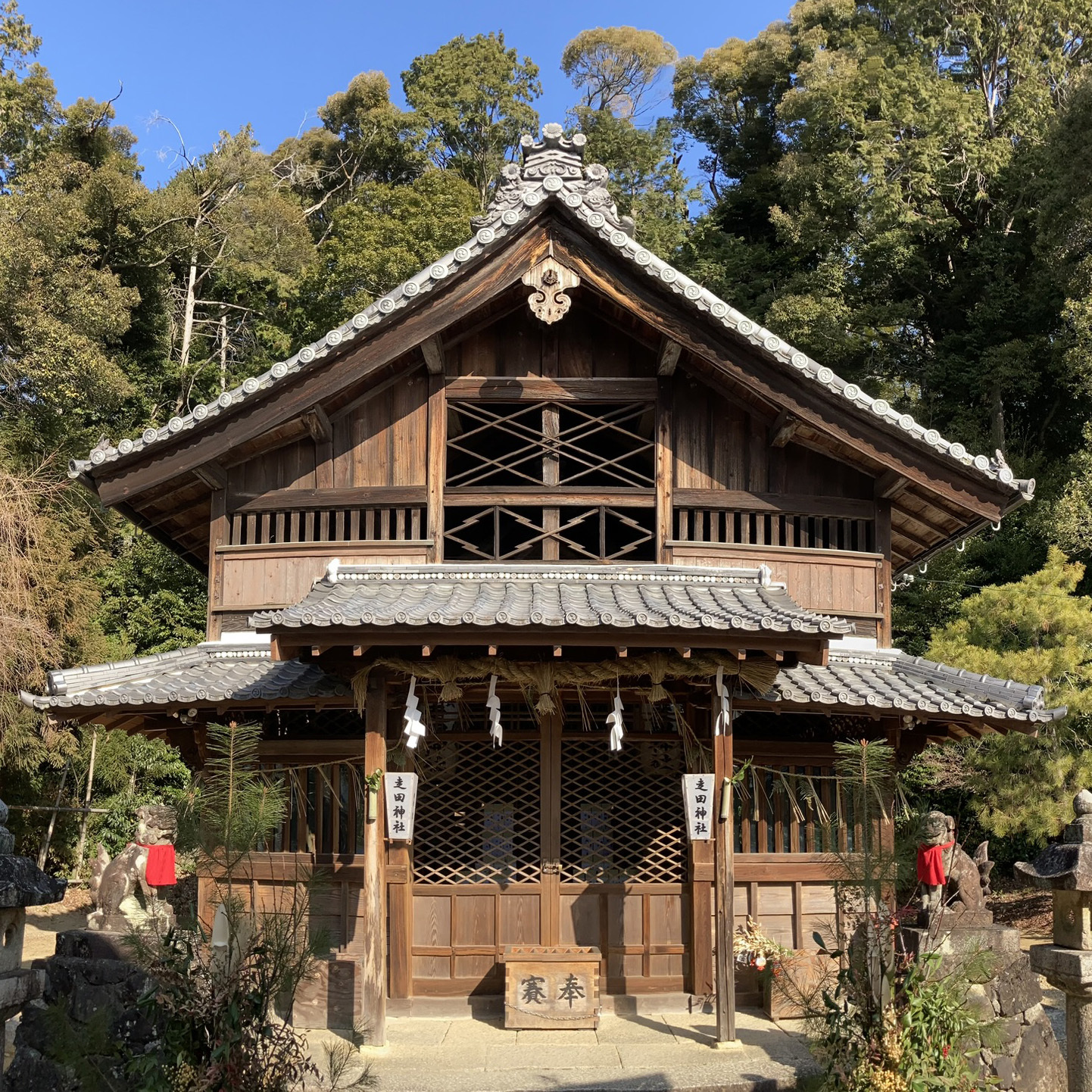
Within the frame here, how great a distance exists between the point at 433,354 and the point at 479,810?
15.9 feet

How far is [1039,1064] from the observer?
8.05 meters

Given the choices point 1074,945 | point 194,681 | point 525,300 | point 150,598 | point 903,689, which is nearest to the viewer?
point 1074,945

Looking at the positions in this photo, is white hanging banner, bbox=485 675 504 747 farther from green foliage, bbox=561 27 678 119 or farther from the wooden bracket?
green foliage, bbox=561 27 678 119

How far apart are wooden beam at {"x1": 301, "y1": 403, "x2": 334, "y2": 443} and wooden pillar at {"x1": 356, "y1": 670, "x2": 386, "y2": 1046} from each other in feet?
10.8

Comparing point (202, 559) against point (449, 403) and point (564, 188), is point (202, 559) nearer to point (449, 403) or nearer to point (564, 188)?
point (449, 403)

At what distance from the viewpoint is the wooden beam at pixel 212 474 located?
37.6ft

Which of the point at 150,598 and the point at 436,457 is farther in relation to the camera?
the point at 150,598

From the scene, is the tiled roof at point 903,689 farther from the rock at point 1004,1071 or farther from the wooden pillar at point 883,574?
the rock at point 1004,1071

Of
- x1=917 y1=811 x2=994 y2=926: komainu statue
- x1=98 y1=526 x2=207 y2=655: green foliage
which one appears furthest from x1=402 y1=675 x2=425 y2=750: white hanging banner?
x1=98 y1=526 x2=207 y2=655: green foliage

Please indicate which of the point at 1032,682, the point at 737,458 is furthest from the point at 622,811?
the point at 1032,682

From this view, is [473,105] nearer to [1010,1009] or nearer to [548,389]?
[548,389]

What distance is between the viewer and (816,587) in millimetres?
11734

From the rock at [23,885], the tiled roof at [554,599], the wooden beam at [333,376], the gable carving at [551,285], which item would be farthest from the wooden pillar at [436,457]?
the rock at [23,885]

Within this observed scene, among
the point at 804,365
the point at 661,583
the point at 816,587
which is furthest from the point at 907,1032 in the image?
the point at 804,365
